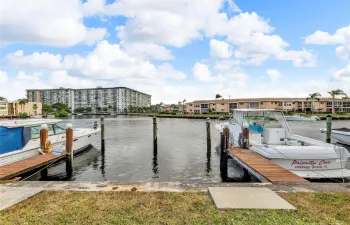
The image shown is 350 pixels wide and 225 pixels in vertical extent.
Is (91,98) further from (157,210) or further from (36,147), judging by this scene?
(157,210)

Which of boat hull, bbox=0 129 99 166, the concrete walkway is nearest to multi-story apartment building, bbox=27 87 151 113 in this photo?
boat hull, bbox=0 129 99 166

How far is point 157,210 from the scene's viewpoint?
4938 millimetres

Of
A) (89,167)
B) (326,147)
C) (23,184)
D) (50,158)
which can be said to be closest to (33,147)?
(50,158)

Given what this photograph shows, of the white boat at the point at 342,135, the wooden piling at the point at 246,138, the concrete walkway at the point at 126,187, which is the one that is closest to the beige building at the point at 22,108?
the wooden piling at the point at 246,138

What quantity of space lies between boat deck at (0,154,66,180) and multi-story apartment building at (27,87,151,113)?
169342 millimetres

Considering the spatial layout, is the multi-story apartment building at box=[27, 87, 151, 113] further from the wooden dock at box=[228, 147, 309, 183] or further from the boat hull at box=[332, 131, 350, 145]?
the wooden dock at box=[228, 147, 309, 183]

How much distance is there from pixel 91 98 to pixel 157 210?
657 feet

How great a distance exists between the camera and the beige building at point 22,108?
11322 cm

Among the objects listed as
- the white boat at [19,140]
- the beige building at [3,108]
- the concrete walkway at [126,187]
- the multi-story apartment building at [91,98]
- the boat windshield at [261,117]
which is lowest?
the concrete walkway at [126,187]

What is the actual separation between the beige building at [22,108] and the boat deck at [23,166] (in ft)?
388

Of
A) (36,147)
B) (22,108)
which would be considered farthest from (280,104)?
(22,108)

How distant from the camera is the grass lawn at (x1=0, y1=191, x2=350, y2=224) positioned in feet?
14.6

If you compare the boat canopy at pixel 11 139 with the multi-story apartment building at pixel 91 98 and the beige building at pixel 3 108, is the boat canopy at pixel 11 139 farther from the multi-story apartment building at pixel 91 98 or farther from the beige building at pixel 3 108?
the multi-story apartment building at pixel 91 98

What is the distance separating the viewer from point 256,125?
14883mm
